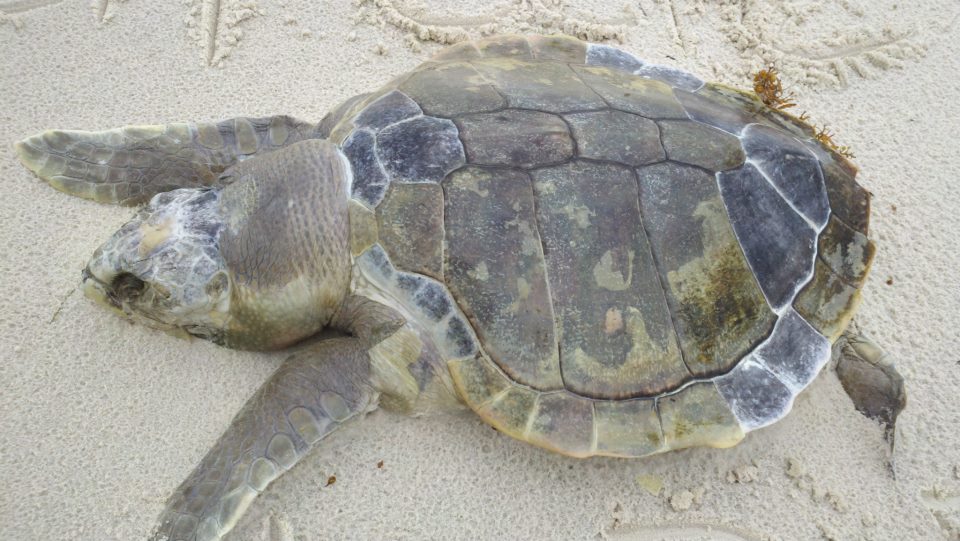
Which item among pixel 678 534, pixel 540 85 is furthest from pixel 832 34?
pixel 678 534

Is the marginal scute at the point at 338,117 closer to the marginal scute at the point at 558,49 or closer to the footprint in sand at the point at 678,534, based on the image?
the marginal scute at the point at 558,49

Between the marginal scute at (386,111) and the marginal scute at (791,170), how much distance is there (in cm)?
95

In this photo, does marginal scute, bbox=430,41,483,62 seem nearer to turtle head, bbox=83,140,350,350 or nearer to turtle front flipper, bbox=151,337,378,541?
turtle head, bbox=83,140,350,350

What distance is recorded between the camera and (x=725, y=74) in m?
2.56

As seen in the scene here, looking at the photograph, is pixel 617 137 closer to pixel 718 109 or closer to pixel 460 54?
pixel 718 109

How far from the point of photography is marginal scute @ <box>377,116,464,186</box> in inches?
64.8

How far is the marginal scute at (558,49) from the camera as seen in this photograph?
216 cm

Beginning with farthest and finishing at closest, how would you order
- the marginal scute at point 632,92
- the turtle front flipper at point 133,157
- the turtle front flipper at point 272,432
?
the turtle front flipper at point 133,157, the marginal scute at point 632,92, the turtle front flipper at point 272,432

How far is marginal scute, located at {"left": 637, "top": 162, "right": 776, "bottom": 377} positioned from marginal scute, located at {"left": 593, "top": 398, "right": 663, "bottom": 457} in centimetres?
18

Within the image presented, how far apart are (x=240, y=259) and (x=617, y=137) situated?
41.1 inches

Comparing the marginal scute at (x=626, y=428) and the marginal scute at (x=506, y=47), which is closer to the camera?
the marginal scute at (x=626, y=428)

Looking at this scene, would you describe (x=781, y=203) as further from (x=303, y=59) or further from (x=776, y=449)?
(x=303, y=59)

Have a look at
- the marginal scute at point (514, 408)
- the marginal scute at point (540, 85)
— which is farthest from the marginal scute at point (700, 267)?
the marginal scute at point (514, 408)

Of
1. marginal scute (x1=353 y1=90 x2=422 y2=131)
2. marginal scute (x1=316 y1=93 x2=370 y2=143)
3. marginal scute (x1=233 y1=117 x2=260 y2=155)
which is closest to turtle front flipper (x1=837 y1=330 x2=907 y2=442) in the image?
marginal scute (x1=353 y1=90 x2=422 y2=131)
